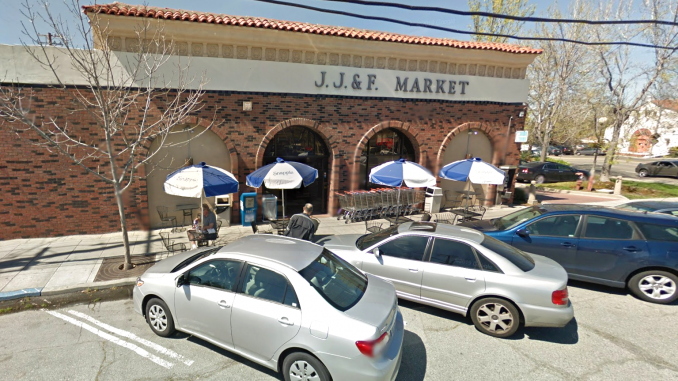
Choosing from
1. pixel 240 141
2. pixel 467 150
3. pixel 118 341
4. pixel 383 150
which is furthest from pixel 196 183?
pixel 467 150

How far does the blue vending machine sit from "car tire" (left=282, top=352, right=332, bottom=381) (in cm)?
702

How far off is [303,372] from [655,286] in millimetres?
6663

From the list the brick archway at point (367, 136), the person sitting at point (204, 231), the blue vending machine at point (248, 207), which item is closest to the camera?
the person sitting at point (204, 231)

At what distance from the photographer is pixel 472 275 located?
489cm

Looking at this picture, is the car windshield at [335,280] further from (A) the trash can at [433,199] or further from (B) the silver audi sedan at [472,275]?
(A) the trash can at [433,199]

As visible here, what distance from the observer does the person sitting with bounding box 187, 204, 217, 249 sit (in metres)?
7.45

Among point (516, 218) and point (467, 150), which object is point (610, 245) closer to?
point (516, 218)

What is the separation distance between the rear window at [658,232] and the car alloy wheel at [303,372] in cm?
655

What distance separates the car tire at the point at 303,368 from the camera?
337 centimetres

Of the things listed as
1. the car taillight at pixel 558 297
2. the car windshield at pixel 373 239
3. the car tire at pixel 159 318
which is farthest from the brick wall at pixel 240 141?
the car taillight at pixel 558 297

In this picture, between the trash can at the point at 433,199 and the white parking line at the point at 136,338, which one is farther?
the trash can at the point at 433,199

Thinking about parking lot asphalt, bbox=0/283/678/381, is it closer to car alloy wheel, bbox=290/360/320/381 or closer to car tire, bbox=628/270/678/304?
car tire, bbox=628/270/678/304

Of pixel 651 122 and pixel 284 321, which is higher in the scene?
pixel 651 122

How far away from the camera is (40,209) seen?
8562 millimetres
